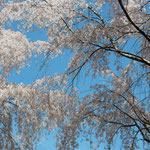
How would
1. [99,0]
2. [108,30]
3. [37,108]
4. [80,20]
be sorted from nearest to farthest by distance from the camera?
[108,30] → [80,20] → [99,0] → [37,108]

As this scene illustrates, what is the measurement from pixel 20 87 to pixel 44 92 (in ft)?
4.09

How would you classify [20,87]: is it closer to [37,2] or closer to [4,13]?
[4,13]

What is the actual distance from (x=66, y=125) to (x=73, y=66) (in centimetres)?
199

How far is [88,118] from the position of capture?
625 cm

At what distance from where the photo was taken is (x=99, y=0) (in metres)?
5.49

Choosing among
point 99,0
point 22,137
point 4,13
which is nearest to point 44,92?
point 22,137

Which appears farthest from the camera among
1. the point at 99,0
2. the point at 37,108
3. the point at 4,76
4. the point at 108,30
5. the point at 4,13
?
the point at 4,76

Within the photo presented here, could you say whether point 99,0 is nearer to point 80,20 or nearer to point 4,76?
point 80,20

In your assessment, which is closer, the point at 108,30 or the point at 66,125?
the point at 108,30

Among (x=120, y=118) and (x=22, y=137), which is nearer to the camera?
(x=120, y=118)

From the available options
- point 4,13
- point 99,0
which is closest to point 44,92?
point 4,13

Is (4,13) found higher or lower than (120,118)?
higher

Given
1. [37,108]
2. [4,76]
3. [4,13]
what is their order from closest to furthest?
[4,13] → [37,108] → [4,76]

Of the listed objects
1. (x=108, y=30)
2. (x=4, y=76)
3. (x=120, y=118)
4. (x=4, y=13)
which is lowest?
(x=120, y=118)
